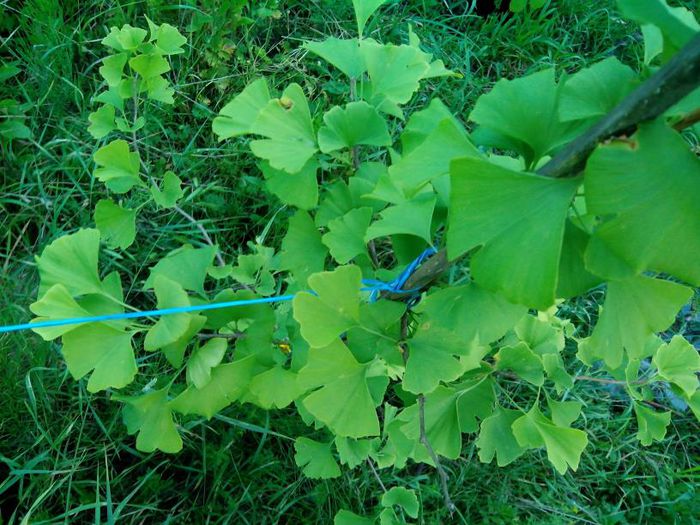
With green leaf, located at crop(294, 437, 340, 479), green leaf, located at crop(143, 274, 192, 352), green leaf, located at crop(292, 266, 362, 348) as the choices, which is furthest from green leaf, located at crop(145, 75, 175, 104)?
green leaf, located at crop(294, 437, 340, 479)

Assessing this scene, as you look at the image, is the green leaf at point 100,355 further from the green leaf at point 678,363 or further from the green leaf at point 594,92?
the green leaf at point 678,363

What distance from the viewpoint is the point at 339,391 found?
0.81 meters

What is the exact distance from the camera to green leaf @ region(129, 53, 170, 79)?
108 cm

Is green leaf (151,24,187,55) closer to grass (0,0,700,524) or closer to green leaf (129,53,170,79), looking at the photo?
green leaf (129,53,170,79)

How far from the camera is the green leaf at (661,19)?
1.57 ft

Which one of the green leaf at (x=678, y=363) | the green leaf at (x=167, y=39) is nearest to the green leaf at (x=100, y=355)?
the green leaf at (x=167, y=39)

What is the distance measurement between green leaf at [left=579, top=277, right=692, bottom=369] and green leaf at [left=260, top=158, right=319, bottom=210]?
1.40ft

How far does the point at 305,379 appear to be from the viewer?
2.57 ft

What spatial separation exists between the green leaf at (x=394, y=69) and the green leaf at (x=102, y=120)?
1.69ft

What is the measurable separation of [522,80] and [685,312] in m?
1.68

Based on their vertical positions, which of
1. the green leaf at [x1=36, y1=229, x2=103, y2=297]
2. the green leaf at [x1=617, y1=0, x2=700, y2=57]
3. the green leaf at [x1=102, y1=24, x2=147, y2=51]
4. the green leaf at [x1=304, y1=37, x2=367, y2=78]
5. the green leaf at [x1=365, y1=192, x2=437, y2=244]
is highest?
the green leaf at [x1=617, y1=0, x2=700, y2=57]

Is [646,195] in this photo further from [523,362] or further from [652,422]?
[652,422]

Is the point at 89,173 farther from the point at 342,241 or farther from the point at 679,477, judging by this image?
the point at 679,477

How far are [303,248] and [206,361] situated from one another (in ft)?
0.84
